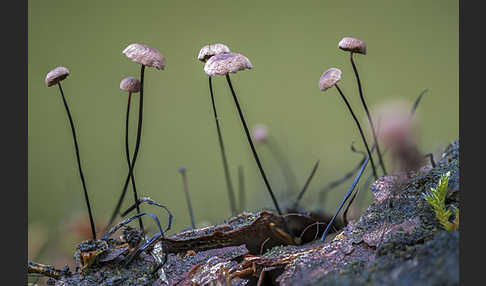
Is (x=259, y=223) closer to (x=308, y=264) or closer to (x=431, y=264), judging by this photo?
(x=308, y=264)

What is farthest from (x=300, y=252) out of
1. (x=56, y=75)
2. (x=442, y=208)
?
(x=56, y=75)

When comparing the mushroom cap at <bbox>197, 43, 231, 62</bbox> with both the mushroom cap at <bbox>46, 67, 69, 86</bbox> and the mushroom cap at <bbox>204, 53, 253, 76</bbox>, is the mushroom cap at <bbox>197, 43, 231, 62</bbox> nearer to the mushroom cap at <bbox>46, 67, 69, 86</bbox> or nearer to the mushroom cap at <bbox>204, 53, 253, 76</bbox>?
the mushroom cap at <bbox>204, 53, 253, 76</bbox>

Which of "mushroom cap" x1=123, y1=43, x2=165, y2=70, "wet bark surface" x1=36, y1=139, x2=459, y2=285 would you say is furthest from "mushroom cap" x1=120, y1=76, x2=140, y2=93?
"wet bark surface" x1=36, y1=139, x2=459, y2=285

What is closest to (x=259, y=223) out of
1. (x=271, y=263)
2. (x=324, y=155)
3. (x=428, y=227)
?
(x=271, y=263)

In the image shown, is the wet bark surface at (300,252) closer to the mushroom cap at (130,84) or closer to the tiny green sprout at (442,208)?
the tiny green sprout at (442,208)

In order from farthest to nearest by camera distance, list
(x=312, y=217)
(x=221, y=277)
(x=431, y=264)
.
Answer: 1. (x=312, y=217)
2. (x=221, y=277)
3. (x=431, y=264)

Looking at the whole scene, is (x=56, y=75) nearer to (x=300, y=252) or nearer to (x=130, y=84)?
(x=130, y=84)
